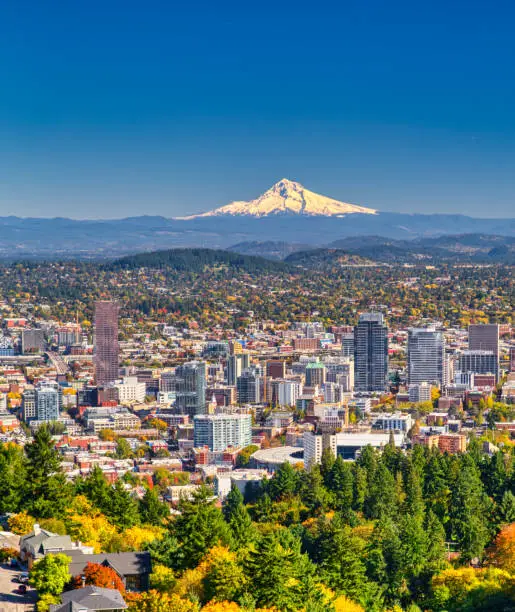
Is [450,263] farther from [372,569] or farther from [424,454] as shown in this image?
[372,569]

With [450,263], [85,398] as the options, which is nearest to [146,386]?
[85,398]

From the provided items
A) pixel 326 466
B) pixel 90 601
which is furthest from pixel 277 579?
pixel 326 466

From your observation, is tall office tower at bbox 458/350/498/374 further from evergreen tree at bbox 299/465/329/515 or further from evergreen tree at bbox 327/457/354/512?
evergreen tree at bbox 299/465/329/515

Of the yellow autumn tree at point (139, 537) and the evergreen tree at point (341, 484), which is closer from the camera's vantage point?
the yellow autumn tree at point (139, 537)

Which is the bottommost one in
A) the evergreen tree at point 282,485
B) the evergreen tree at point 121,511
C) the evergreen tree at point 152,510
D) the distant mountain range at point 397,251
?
the evergreen tree at point 282,485

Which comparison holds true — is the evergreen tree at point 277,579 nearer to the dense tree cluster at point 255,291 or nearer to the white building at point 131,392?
the white building at point 131,392

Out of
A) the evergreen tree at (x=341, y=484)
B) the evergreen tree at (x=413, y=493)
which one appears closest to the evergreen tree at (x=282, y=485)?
the evergreen tree at (x=341, y=484)
